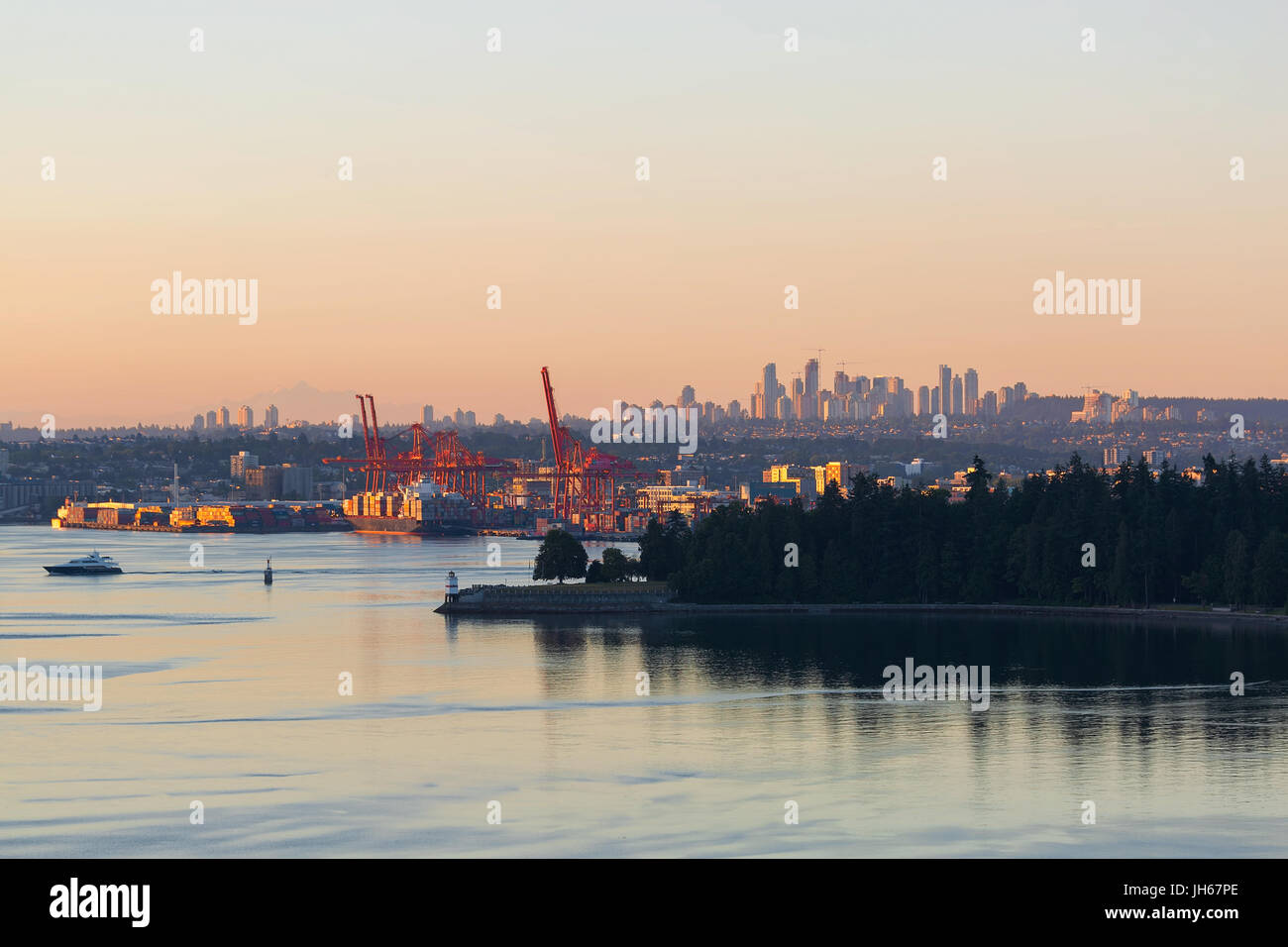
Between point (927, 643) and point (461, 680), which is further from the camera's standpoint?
point (927, 643)

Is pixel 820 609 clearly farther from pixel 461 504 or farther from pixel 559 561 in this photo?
pixel 461 504

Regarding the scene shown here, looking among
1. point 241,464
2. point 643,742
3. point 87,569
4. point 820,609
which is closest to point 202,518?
point 241,464

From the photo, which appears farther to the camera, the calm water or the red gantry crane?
the red gantry crane

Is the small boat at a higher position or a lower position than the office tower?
lower

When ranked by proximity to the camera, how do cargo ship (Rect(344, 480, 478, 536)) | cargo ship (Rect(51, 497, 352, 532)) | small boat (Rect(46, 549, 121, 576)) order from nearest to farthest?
1. small boat (Rect(46, 549, 121, 576))
2. cargo ship (Rect(344, 480, 478, 536))
3. cargo ship (Rect(51, 497, 352, 532))

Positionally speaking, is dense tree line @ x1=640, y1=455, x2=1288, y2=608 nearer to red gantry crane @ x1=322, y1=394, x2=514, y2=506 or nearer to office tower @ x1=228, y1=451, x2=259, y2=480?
red gantry crane @ x1=322, y1=394, x2=514, y2=506

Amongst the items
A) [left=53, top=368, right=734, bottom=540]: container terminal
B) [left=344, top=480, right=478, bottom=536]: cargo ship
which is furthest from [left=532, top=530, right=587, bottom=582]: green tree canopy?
[left=344, top=480, right=478, bottom=536]: cargo ship
